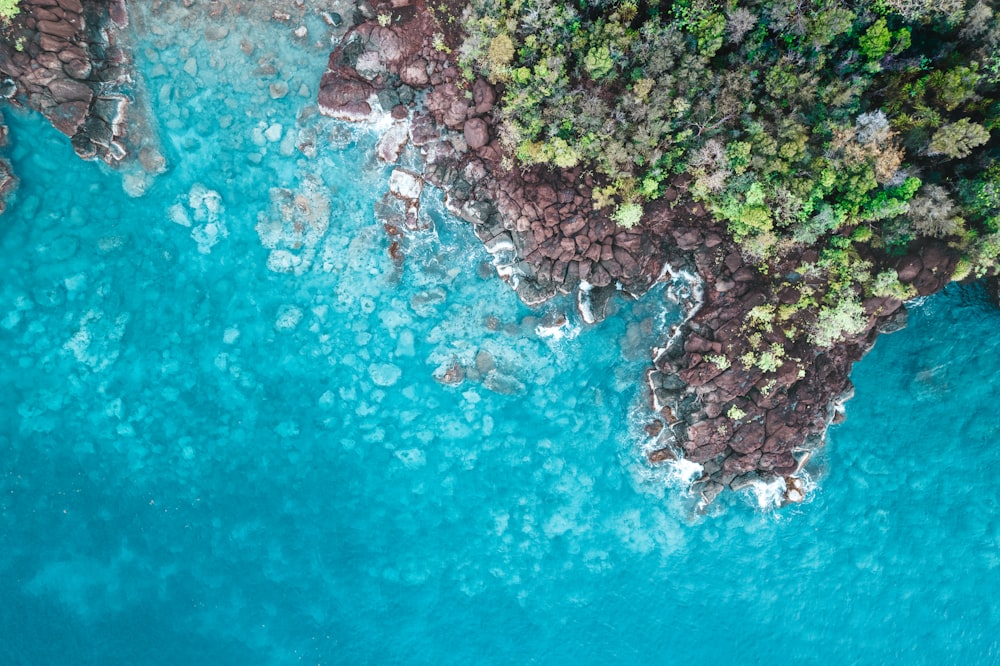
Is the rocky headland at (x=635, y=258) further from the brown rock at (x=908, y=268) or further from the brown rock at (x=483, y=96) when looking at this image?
the brown rock at (x=908, y=268)

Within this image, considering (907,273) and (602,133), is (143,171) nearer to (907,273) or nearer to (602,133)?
(602,133)

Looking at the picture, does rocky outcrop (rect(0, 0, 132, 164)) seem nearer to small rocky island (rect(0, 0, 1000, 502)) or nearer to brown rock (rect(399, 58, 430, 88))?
small rocky island (rect(0, 0, 1000, 502))

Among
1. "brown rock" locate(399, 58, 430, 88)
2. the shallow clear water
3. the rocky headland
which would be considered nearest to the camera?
the rocky headland

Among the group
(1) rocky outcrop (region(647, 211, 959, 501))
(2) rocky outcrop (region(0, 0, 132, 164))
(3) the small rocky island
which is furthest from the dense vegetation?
(2) rocky outcrop (region(0, 0, 132, 164))

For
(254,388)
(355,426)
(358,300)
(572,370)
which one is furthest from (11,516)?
(572,370)

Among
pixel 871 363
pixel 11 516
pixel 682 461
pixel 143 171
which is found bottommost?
pixel 11 516
